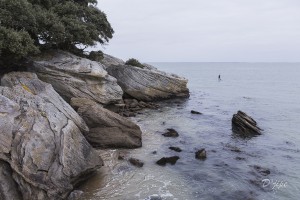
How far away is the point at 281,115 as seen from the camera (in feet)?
135

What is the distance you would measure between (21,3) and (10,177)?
18.3 meters

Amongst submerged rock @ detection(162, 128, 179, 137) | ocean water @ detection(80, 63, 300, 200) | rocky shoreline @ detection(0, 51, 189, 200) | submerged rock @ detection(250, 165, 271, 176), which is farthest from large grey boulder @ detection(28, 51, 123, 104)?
submerged rock @ detection(250, 165, 271, 176)

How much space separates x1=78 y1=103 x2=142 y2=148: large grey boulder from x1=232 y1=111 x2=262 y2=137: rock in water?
11915 mm

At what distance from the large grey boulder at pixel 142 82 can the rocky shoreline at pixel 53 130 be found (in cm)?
1091

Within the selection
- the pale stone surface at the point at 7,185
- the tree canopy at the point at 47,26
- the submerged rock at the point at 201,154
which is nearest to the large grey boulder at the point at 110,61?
the tree canopy at the point at 47,26

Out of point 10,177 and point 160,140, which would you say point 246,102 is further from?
point 10,177

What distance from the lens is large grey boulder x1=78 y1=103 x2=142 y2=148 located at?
23.0 metres

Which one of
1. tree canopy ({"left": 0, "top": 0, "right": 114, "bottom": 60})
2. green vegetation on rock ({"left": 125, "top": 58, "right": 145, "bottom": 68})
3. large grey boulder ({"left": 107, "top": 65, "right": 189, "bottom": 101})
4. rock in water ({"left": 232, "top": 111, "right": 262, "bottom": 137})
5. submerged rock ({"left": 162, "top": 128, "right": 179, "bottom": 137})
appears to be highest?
tree canopy ({"left": 0, "top": 0, "right": 114, "bottom": 60})

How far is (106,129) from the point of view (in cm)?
2327

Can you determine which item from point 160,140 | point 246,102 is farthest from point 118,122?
point 246,102

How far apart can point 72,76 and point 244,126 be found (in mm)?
18245

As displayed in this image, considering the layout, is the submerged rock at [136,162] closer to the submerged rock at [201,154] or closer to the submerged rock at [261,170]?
the submerged rock at [201,154]

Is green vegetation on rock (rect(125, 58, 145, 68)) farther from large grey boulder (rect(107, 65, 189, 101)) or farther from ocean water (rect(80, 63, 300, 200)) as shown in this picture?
ocean water (rect(80, 63, 300, 200))

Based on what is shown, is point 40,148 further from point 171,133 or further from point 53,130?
point 171,133
